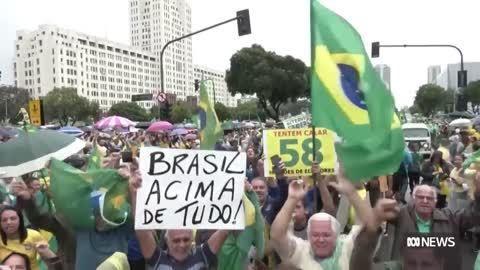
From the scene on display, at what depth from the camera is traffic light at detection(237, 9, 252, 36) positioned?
1809 cm

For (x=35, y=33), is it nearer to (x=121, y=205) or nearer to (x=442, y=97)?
(x=442, y=97)

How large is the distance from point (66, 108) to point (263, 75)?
5397cm

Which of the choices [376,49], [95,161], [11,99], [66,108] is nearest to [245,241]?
[95,161]

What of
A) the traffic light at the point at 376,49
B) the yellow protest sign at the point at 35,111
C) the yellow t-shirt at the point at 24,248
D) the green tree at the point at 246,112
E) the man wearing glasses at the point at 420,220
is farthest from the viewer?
the green tree at the point at 246,112

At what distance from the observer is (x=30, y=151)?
20.4ft

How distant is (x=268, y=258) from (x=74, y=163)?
175 inches

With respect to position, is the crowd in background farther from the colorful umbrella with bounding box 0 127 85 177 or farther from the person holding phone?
the colorful umbrella with bounding box 0 127 85 177

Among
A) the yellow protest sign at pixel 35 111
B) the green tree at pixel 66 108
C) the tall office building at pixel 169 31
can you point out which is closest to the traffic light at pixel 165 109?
the yellow protest sign at pixel 35 111

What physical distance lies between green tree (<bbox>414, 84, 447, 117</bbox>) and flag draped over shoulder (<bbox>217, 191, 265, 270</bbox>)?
313ft

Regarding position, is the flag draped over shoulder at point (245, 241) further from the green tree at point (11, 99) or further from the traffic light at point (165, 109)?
the green tree at point (11, 99)

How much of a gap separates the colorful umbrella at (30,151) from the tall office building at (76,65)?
162572mm

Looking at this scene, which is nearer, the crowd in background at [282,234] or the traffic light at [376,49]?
the crowd in background at [282,234]

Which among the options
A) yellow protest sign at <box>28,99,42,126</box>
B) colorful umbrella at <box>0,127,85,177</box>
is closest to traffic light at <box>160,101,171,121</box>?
yellow protest sign at <box>28,99,42,126</box>

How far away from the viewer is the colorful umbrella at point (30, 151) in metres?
6.09
